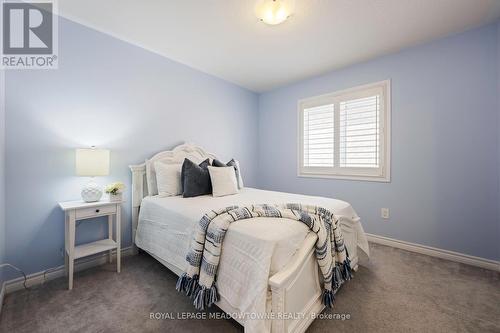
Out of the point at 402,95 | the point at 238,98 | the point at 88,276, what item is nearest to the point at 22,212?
the point at 88,276

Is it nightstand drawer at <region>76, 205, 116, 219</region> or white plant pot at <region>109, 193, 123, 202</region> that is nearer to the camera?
nightstand drawer at <region>76, 205, 116, 219</region>

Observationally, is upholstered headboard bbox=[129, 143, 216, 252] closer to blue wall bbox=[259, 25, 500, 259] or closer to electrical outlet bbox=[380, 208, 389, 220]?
blue wall bbox=[259, 25, 500, 259]

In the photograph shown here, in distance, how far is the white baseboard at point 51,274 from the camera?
1.75 metres

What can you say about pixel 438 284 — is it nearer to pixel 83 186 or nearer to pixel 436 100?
pixel 436 100

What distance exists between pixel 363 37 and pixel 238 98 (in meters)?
2.09

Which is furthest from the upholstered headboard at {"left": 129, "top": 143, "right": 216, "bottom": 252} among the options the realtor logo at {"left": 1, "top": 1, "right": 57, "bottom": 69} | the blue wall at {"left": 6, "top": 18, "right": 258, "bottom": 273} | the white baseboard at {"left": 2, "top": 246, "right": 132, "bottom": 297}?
the realtor logo at {"left": 1, "top": 1, "right": 57, "bottom": 69}

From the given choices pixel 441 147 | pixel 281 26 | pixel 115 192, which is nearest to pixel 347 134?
pixel 441 147

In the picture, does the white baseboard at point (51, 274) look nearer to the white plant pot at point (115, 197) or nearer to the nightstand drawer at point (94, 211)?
the nightstand drawer at point (94, 211)

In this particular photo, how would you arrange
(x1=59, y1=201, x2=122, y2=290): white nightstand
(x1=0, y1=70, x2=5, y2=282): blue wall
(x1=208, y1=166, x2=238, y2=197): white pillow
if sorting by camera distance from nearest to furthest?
(x1=0, y1=70, x2=5, y2=282): blue wall, (x1=59, y1=201, x2=122, y2=290): white nightstand, (x1=208, y1=166, x2=238, y2=197): white pillow

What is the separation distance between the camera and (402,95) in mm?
2623

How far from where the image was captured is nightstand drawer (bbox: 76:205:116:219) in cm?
185

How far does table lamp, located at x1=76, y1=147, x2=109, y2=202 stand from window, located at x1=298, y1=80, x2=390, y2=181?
9.07ft

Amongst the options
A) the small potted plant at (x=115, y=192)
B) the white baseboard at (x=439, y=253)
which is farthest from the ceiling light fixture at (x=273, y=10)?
the white baseboard at (x=439, y=253)

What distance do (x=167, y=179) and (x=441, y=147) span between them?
3138mm
